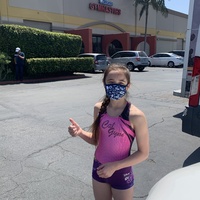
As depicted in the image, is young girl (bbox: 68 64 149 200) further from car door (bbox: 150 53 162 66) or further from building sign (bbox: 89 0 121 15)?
building sign (bbox: 89 0 121 15)

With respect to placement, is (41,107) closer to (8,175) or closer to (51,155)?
(51,155)

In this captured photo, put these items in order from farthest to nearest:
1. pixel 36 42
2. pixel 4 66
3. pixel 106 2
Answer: pixel 106 2
pixel 36 42
pixel 4 66

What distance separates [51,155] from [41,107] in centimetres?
367

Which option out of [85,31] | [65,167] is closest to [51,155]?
[65,167]

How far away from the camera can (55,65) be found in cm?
1583

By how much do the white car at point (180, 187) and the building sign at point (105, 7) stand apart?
96.0 feet

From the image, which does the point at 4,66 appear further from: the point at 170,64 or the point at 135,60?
the point at 170,64

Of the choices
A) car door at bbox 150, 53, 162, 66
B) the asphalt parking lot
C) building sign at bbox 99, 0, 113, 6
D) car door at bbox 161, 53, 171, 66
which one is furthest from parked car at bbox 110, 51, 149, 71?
the asphalt parking lot

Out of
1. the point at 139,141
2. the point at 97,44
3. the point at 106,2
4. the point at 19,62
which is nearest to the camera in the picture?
the point at 139,141

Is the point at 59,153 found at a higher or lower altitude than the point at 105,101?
lower

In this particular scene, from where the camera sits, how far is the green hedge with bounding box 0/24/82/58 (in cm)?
1445

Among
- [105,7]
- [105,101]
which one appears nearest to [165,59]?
[105,7]

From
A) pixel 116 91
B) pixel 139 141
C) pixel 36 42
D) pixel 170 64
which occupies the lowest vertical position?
pixel 170 64

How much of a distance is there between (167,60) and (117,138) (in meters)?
26.4
